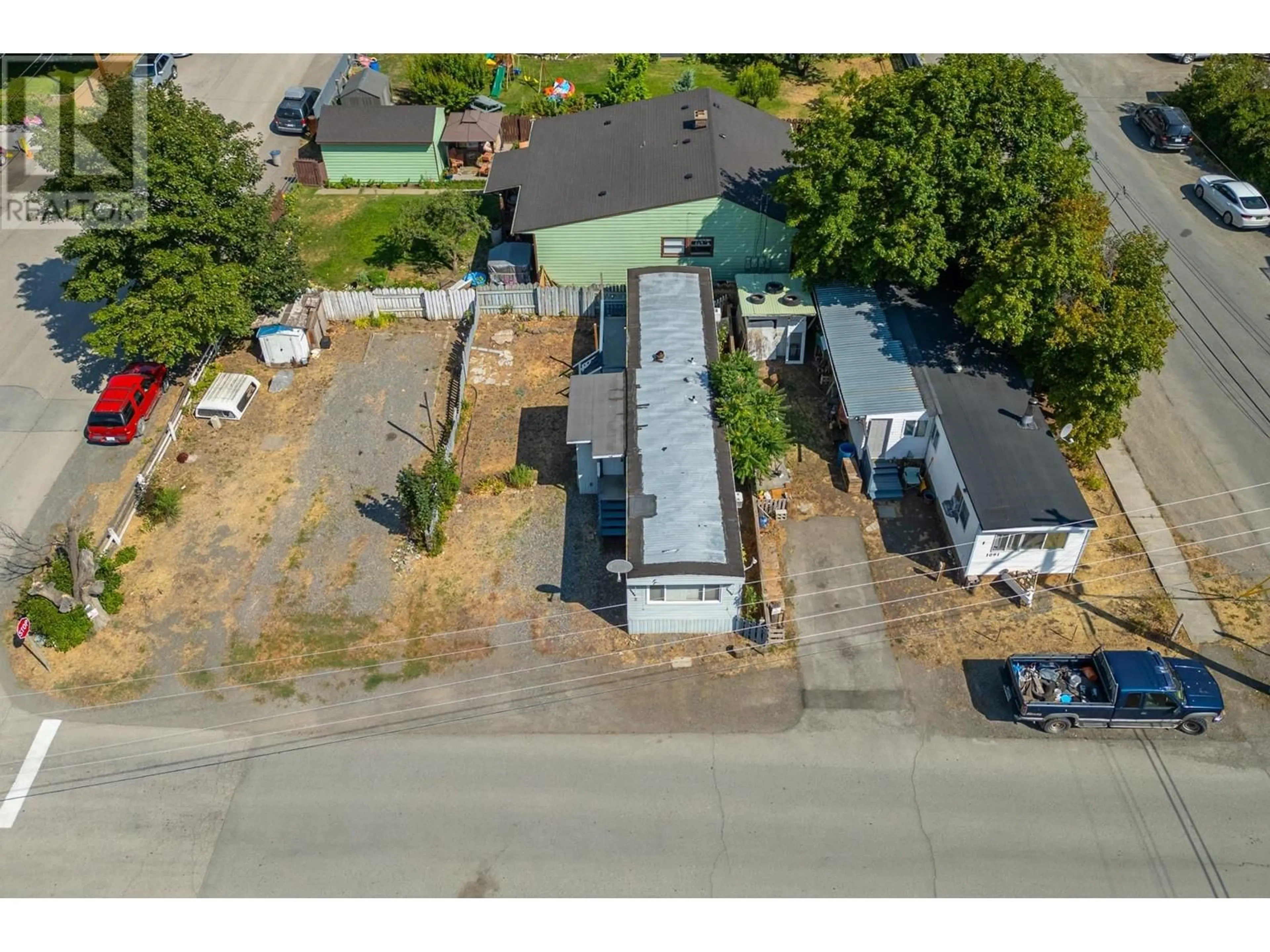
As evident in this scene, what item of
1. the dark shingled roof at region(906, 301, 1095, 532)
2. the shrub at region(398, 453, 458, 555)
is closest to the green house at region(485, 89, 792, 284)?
the dark shingled roof at region(906, 301, 1095, 532)

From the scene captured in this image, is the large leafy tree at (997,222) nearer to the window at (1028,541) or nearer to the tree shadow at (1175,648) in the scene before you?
the window at (1028,541)

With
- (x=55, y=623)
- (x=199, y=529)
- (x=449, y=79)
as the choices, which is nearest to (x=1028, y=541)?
(x=199, y=529)

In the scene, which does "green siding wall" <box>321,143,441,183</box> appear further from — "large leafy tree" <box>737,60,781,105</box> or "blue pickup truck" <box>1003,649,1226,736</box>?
"blue pickup truck" <box>1003,649,1226,736</box>

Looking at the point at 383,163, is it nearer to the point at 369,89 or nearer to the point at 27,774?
the point at 369,89

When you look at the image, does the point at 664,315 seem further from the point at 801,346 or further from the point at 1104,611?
the point at 1104,611

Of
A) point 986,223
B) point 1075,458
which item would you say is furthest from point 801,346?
point 1075,458

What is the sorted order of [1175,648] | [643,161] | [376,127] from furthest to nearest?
[376,127] → [643,161] → [1175,648]
